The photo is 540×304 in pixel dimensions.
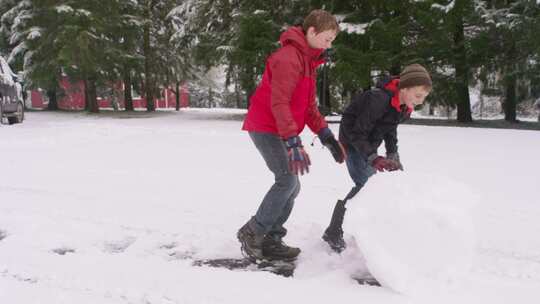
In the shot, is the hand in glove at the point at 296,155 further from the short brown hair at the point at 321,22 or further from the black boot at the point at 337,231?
the black boot at the point at 337,231

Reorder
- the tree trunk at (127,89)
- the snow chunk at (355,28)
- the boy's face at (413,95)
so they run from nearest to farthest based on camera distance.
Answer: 1. the boy's face at (413,95)
2. the snow chunk at (355,28)
3. the tree trunk at (127,89)

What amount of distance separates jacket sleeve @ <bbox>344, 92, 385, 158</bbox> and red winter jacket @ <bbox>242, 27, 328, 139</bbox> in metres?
0.36

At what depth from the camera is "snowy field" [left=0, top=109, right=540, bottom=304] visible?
2828mm

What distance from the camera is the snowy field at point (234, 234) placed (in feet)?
9.28

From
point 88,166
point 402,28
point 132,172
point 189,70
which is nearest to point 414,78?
point 132,172

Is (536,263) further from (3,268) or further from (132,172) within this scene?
(132,172)

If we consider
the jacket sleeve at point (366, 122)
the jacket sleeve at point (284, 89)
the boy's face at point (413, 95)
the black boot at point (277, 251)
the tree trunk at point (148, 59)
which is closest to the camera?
the jacket sleeve at point (284, 89)

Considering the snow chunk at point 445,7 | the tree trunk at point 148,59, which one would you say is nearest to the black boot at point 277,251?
the snow chunk at point 445,7

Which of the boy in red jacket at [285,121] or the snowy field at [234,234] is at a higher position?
the boy in red jacket at [285,121]

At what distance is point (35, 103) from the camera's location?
→ 141 feet

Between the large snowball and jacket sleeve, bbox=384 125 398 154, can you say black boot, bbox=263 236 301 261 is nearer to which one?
the large snowball

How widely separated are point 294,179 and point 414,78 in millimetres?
1040

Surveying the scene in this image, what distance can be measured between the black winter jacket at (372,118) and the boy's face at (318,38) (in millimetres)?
529

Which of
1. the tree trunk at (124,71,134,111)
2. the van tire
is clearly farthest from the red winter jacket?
the tree trunk at (124,71,134,111)
